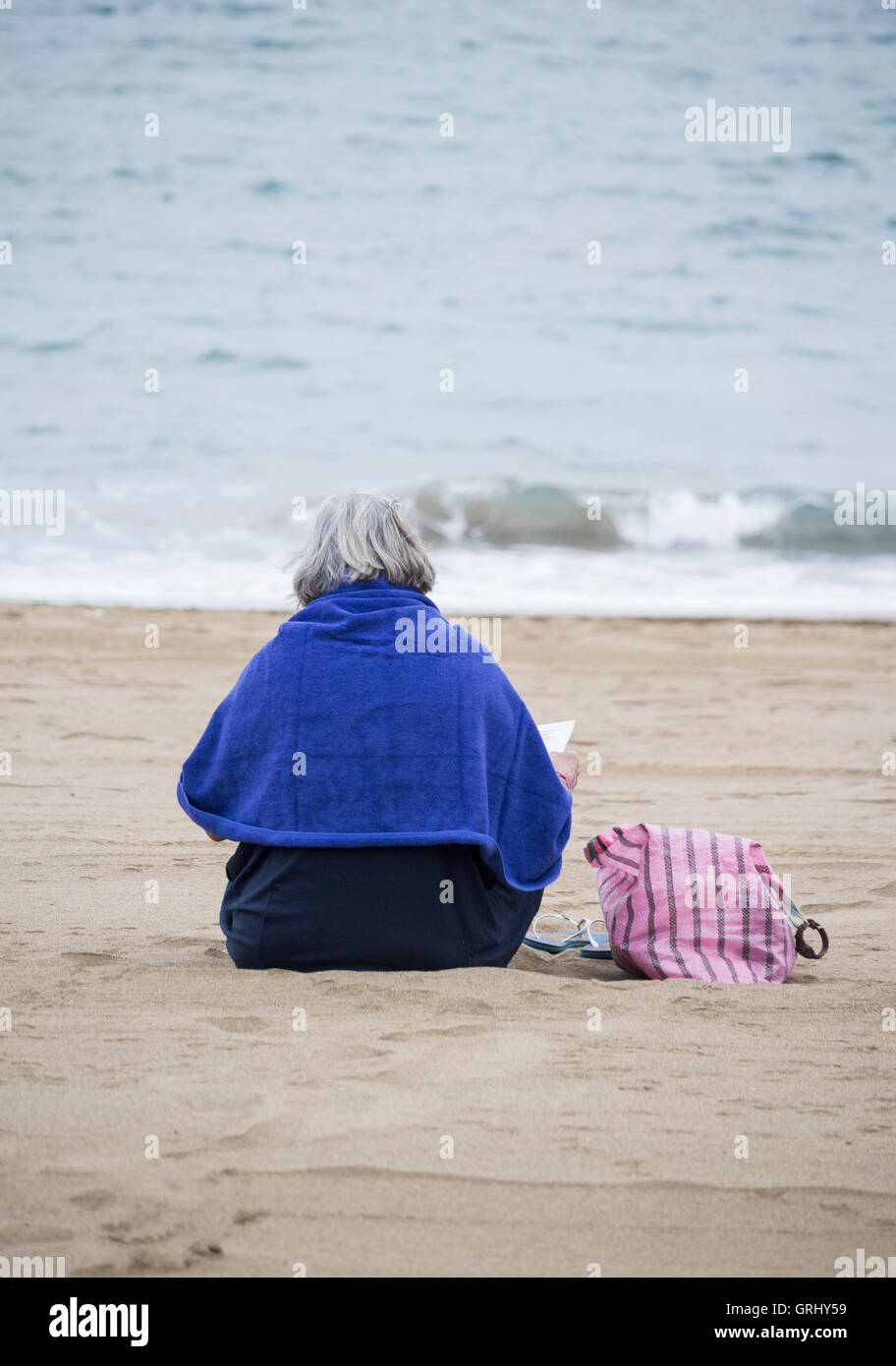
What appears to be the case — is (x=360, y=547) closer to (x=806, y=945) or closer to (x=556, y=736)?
(x=556, y=736)

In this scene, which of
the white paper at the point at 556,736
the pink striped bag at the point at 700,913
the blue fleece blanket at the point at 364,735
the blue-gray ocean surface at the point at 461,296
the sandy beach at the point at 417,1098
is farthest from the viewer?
the blue-gray ocean surface at the point at 461,296

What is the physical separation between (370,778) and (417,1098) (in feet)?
2.59

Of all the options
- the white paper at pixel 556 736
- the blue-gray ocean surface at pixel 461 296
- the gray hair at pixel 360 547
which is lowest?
the white paper at pixel 556 736

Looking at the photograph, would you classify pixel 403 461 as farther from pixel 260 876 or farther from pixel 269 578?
pixel 260 876

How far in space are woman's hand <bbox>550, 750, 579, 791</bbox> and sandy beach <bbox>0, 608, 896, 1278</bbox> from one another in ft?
1.60

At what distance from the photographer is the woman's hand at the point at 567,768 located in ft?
10.7

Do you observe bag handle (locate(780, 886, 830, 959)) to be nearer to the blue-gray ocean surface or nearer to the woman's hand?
the woman's hand

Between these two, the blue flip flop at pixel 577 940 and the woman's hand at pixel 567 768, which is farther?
the blue flip flop at pixel 577 940

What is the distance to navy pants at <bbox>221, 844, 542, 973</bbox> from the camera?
2.97 meters

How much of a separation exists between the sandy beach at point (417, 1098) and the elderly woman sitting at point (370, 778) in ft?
0.46

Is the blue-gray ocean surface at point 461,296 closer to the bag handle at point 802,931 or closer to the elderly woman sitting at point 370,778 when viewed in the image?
the bag handle at point 802,931

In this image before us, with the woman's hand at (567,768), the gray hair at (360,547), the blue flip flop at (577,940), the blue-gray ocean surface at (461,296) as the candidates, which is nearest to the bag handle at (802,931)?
the blue flip flop at (577,940)

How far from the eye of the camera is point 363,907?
300 cm

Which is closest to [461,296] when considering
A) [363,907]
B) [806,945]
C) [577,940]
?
[577,940]
